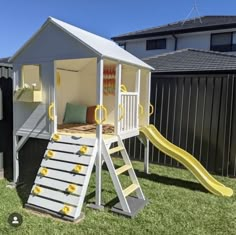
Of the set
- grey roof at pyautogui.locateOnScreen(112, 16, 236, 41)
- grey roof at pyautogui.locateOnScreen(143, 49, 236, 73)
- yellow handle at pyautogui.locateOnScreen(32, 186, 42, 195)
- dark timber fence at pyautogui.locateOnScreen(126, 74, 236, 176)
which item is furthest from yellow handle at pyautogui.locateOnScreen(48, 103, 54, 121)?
grey roof at pyautogui.locateOnScreen(112, 16, 236, 41)

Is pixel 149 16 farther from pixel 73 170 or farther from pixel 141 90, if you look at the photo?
pixel 73 170

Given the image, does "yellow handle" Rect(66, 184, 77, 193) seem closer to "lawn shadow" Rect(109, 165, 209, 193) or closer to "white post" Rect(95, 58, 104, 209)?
"white post" Rect(95, 58, 104, 209)

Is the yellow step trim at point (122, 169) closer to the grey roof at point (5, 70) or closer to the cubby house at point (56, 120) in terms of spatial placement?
the cubby house at point (56, 120)

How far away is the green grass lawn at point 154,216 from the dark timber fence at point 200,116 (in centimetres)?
132

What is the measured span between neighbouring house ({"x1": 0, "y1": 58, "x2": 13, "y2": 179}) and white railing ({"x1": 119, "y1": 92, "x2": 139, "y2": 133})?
2452 millimetres

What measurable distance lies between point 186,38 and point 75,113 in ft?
39.6

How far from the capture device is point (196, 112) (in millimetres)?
6250

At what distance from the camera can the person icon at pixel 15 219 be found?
3375 mm

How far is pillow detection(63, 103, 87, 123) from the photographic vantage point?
5.99 metres

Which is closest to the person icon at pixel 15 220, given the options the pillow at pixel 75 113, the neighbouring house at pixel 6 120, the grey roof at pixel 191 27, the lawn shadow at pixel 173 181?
the neighbouring house at pixel 6 120

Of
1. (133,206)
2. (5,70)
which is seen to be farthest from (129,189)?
(5,70)

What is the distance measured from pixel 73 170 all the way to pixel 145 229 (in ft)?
4.35

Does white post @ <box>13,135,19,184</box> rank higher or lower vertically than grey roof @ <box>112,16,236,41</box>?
lower

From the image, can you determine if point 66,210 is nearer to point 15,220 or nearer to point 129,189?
point 15,220
